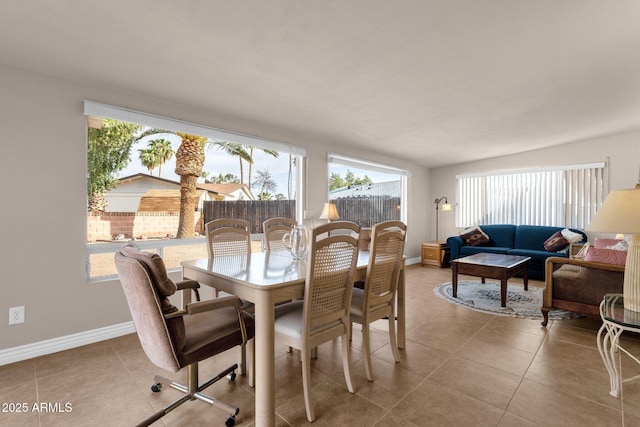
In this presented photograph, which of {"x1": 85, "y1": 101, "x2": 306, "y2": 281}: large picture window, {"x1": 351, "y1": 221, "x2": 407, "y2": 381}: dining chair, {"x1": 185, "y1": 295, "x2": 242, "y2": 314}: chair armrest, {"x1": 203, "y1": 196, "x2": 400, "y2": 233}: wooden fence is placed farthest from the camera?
{"x1": 203, "y1": 196, "x2": 400, "y2": 233}: wooden fence

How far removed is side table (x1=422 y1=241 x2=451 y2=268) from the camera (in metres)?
6.13

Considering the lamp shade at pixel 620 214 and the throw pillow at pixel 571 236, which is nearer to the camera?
the lamp shade at pixel 620 214

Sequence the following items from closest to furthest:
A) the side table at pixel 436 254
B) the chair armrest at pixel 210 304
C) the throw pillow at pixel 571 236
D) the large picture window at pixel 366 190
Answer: the chair armrest at pixel 210 304 < the throw pillow at pixel 571 236 < the large picture window at pixel 366 190 < the side table at pixel 436 254

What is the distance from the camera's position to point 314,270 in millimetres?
1718

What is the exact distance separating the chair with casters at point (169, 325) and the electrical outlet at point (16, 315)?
162 centimetres

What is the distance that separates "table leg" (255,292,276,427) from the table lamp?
1.98m

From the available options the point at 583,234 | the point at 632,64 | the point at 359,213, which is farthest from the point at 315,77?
the point at 583,234

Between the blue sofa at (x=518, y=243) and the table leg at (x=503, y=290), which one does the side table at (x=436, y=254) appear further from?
the table leg at (x=503, y=290)

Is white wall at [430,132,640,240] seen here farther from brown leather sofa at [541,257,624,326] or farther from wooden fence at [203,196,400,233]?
brown leather sofa at [541,257,624,326]

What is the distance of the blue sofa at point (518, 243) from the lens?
510 centimetres

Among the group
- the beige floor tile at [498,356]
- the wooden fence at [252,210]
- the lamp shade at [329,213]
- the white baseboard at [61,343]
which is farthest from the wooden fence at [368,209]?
the white baseboard at [61,343]

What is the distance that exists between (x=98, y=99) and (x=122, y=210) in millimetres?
1022

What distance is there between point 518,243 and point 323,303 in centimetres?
A: 539

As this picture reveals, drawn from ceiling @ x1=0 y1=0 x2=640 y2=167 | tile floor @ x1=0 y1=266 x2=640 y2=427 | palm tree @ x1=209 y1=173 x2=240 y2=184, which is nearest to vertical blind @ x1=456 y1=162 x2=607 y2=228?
ceiling @ x1=0 y1=0 x2=640 y2=167
